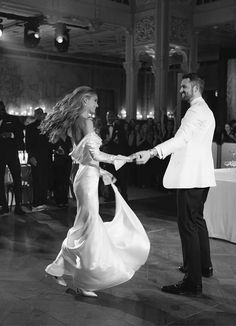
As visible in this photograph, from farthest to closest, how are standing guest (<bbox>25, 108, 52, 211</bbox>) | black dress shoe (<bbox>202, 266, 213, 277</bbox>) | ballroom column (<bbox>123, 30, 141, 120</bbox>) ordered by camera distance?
1. ballroom column (<bbox>123, 30, 141, 120</bbox>)
2. standing guest (<bbox>25, 108, 52, 211</bbox>)
3. black dress shoe (<bbox>202, 266, 213, 277</bbox>)

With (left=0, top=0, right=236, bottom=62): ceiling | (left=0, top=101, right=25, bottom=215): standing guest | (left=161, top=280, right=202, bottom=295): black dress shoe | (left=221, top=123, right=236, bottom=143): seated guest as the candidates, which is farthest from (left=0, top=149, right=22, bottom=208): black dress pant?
(left=0, top=0, right=236, bottom=62): ceiling

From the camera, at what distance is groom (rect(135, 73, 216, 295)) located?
353 centimetres

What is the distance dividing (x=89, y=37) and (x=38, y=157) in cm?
833

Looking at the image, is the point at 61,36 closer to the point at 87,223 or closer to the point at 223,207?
the point at 223,207

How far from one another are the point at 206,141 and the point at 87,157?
942 millimetres

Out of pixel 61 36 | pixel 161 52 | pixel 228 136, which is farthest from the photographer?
pixel 61 36

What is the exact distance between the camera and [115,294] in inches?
142

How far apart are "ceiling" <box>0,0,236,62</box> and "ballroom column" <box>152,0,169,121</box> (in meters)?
1.03

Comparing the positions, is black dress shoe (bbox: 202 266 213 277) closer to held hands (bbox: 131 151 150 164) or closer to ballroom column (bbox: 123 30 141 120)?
held hands (bbox: 131 151 150 164)

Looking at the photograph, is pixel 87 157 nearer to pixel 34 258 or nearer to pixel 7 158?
pixel 34 258

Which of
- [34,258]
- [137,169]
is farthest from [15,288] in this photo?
[137,169]

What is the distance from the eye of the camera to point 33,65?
56.2ft

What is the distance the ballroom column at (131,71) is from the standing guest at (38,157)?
14.2ft

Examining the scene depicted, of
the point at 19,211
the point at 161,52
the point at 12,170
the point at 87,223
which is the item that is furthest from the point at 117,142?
the point at 87,223
